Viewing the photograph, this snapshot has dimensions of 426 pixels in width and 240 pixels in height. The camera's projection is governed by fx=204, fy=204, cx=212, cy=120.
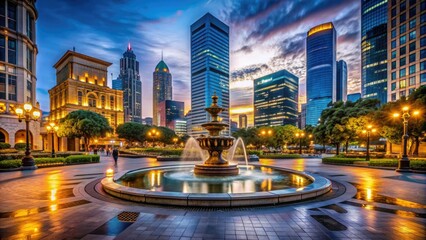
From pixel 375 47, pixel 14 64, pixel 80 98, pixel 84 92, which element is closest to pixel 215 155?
pixel 14 64

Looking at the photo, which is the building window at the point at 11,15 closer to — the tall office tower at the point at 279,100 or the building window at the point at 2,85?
the building window at the point at 2,85

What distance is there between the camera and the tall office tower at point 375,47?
11994 cm

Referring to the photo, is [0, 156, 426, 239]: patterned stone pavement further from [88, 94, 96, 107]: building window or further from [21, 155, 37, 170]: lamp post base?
[88, 94, 96, 107]: building window

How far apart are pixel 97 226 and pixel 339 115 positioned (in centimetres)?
3213

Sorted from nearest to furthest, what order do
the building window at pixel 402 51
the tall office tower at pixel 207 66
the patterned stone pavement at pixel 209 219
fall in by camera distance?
the patterned stone pavement at pixel 209 219 → the building window at pixel 402 51 → the tall office tower at pixel 207 66

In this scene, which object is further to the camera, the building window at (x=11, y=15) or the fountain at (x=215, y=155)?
the building window at (x=11, y=15)

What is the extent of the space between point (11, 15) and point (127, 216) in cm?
6520

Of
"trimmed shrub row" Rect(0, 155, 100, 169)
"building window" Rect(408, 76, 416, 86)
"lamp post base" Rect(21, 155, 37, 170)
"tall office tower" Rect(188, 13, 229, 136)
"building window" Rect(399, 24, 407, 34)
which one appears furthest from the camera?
"tall office tower" Rect(188, 13, 229, 136)

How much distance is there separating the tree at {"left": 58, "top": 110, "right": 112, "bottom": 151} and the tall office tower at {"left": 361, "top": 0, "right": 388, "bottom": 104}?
142367mm

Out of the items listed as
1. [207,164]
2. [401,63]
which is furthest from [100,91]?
[401,63]

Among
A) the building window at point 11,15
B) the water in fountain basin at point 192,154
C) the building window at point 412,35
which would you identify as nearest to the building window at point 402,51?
the building window at point 412,35

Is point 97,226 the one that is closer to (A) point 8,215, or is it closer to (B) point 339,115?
(A) point 8,215

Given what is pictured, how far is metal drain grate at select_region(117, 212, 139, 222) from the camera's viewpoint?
230 inches

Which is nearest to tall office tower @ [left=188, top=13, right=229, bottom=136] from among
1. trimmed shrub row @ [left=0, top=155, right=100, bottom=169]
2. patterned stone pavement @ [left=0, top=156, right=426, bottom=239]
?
trimmed shrub row @ [left=0, top=155, right=100, bottom=169]
